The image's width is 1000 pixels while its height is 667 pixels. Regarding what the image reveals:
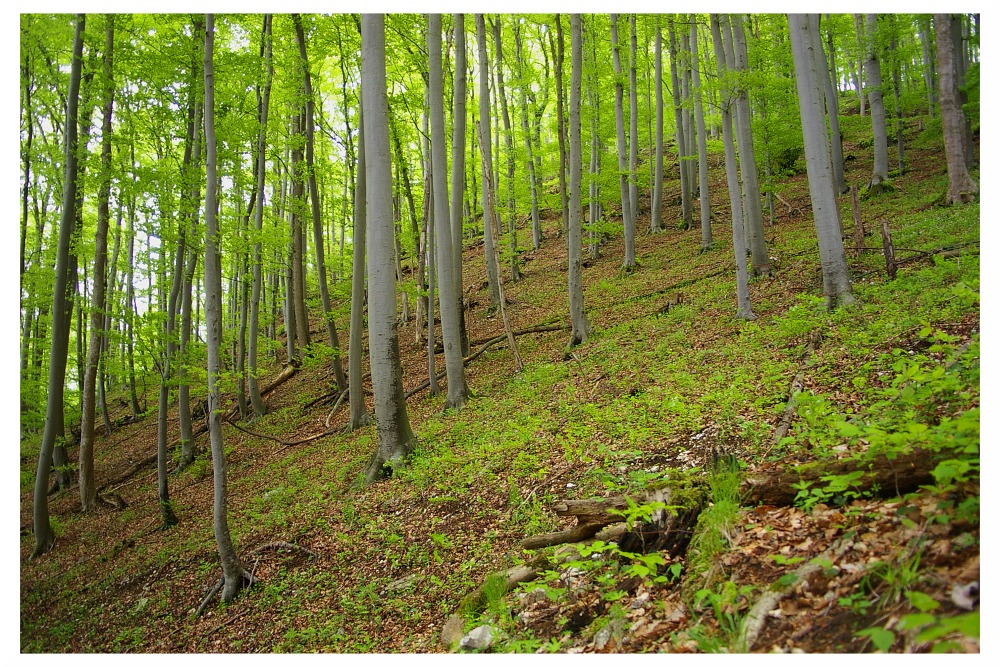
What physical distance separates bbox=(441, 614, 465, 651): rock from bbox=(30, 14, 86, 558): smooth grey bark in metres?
7.22

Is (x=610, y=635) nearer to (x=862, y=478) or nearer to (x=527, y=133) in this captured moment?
(x=862, y=478)

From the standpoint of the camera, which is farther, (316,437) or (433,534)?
(316,437)

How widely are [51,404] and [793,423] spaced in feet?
32.3

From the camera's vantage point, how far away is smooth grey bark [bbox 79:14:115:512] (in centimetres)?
735

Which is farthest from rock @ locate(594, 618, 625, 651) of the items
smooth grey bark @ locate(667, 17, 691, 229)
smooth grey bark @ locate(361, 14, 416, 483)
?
smooth grey bark @ locate(667, 17, 691, 229)

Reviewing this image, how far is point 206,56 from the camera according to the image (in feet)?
18.1

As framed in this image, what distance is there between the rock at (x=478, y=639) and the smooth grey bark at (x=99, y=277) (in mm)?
5909

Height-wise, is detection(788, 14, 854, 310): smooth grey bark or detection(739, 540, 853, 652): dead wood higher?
detection(788, 14, 854, 310): smooth grey bark

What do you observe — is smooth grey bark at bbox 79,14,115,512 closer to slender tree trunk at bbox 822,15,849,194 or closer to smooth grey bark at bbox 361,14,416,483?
smooth grey bark at bbox 361,14,416,483

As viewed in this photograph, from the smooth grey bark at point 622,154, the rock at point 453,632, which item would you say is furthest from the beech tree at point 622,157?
the rock at point 453,632

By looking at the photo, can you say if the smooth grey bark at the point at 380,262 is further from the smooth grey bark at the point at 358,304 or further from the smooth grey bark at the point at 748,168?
the smooth grey bark at the point at 748,168

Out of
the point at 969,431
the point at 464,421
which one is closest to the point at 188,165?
the point at 464,421
